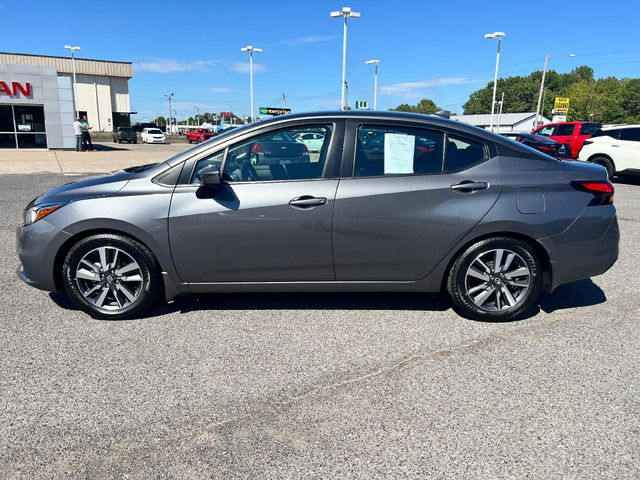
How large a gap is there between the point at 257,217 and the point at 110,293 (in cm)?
133

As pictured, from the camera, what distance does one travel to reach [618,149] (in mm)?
13227

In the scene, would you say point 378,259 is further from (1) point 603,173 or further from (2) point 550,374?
(1) point 603,173

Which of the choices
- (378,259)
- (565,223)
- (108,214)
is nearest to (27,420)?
(108,214)

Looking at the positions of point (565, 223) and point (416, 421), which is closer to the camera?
point (416, 421)

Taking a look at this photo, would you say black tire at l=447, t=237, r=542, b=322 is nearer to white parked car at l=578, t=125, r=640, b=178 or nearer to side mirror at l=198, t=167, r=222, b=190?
side mirror at l=198, t=167, r=222, b=190

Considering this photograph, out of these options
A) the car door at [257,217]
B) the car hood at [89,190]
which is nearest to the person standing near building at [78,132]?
the car hood at [89,190]

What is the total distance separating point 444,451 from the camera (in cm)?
237

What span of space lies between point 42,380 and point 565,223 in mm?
3780

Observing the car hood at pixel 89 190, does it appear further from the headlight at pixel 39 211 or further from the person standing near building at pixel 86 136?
the person standing near building at pixel 86 136

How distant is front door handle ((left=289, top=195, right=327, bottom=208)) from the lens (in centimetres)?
362

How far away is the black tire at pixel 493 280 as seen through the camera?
3787 mm

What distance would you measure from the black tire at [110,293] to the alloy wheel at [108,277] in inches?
0.7

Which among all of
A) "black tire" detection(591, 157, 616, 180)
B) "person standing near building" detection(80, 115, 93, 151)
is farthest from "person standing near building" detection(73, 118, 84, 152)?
"black tire" detection(591, 157, 616, 180)

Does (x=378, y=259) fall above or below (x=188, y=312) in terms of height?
above
